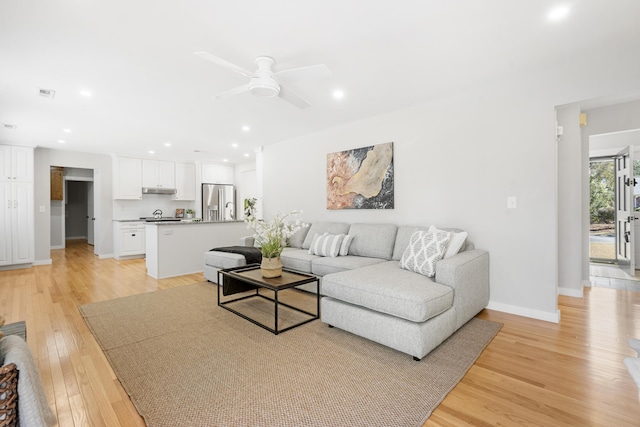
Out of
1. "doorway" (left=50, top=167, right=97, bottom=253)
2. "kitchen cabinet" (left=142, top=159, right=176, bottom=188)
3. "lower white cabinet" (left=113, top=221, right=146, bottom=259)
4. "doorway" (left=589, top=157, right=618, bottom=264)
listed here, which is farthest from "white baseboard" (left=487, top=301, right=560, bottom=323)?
"doorway" (left=50, top=167, right=97, bottom=253)

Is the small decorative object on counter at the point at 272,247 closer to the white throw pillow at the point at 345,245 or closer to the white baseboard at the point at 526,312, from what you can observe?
the white throw pillow at the point at 345,245

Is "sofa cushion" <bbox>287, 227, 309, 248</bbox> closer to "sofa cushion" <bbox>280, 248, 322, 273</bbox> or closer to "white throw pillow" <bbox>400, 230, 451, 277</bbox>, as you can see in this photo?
"sofa cushion" <bbox>280, 248, 322, 273</bbox>

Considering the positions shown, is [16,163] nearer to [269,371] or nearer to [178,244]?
[178,244]

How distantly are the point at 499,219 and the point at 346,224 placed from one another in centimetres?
198

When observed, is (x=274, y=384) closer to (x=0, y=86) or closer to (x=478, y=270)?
(x=478, y=270)

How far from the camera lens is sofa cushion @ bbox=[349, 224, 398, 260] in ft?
12.0

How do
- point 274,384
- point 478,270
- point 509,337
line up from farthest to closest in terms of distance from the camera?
point 478,270 → point 509,337 → point 274,384

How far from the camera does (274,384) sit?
6.05 ft

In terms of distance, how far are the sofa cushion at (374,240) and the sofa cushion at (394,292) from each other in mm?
846

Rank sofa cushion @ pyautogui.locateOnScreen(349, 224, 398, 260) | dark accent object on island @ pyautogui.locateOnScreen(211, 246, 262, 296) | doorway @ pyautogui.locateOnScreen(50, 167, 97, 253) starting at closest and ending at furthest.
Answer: dark accent object on island @ pyautogui.locateOnScreen(211, 246, 262, 296) < sofa cushion @ pyautogui.locateOnScreen(349, 224, 398, 260) < doorway @ pyautogui.locateOnScreen(50, 167, 97, 253)

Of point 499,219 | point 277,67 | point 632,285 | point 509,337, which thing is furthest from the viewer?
point 632,285

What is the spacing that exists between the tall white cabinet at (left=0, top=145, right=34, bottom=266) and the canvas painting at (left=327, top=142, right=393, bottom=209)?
564 centimetres

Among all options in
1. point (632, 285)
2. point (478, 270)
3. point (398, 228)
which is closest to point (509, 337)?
point (478, 270)

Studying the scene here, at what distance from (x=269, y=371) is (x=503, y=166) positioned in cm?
289
